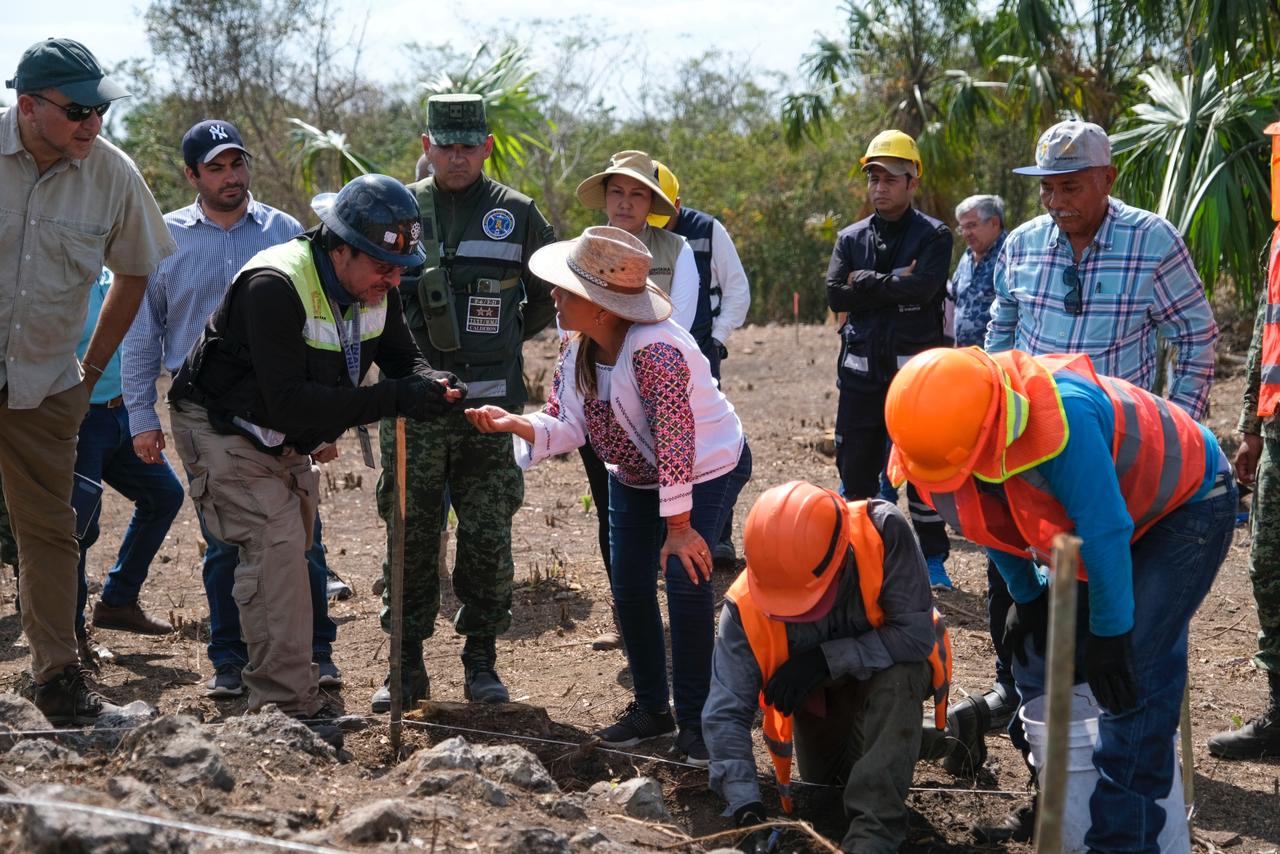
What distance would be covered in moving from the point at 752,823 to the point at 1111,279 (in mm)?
2222

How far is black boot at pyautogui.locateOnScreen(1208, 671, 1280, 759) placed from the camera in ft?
14.7

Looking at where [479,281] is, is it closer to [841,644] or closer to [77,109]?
[77,109]

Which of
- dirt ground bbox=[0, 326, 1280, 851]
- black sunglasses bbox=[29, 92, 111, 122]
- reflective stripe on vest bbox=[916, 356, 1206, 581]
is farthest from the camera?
black sunglasses bbox=[29, 92, 111, 122]

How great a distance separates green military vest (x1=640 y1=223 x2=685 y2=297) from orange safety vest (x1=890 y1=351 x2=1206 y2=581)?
2672 millimetres

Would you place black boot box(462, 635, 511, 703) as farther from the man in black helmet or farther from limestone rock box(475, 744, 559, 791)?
limestone rock box(475, 744, 559, 791)

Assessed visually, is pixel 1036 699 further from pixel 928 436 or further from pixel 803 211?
pixel 803 211

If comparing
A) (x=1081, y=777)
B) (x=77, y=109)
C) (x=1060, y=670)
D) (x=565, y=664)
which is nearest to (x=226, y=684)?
(x=565, y=664)

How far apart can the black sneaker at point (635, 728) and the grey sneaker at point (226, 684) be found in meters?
1.48

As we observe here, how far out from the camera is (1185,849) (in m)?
3.45

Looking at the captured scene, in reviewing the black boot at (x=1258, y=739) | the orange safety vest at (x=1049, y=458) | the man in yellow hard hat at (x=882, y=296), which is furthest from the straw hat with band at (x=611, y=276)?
the man in yellow hard hat at (x=882, y=296)

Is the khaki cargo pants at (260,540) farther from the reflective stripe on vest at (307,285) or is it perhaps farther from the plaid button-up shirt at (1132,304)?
the plaid button-up shirt at (1132,304)

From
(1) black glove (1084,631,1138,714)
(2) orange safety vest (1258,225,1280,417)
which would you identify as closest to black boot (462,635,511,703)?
(1) black glove (1084,631,1138,714)

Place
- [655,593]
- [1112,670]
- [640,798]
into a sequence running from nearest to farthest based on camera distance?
[1112,670] → [640,798] → [655,593]

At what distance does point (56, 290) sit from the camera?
4.44m
